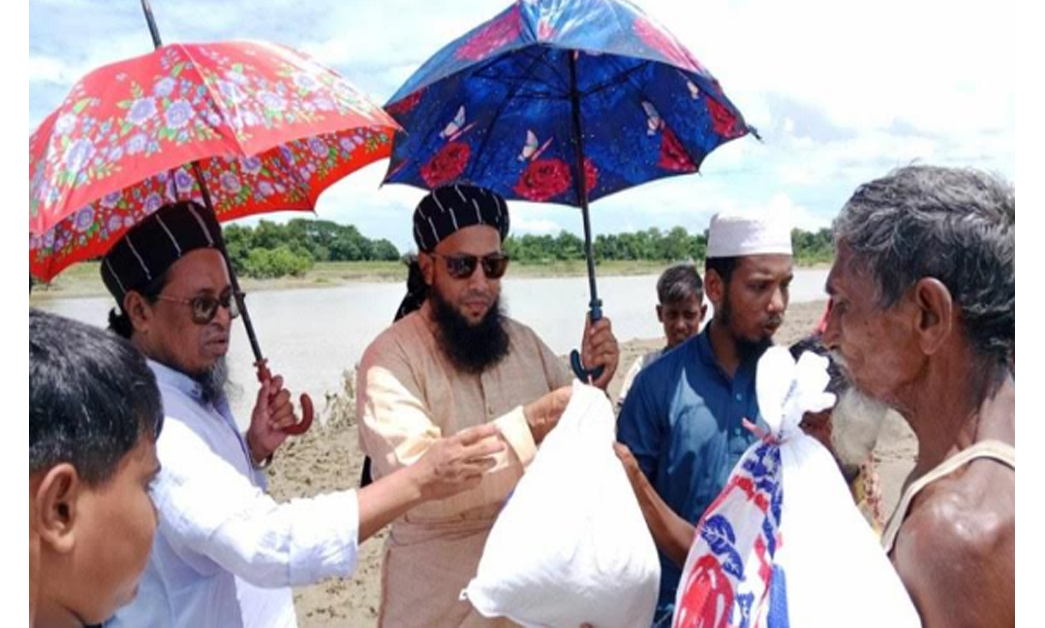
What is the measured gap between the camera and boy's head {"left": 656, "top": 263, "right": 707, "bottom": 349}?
16.5 ft

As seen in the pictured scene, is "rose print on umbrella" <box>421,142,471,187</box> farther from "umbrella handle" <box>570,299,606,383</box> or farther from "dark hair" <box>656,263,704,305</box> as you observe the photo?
"dark hair" <box>656,263,704,305</box>

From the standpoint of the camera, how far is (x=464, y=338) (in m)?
2.78

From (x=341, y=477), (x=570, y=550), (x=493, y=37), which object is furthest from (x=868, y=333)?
(x=341, y=477)

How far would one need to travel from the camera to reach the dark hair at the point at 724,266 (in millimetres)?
2992

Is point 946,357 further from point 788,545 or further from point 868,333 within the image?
point 788,545

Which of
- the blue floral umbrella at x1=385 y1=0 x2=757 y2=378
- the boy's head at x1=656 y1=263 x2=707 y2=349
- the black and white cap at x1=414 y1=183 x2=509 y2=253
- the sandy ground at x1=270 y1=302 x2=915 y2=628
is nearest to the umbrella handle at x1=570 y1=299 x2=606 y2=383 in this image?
the blue floral umbrella at x1=385 y1=0 x2=757 y2=378

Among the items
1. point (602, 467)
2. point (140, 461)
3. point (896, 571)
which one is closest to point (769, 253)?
point (602, 467)

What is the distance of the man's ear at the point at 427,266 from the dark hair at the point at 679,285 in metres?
2.47

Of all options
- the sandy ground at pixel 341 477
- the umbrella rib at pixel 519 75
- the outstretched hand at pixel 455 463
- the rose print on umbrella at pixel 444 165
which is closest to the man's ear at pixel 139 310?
the outstretched hand at pixel 455 463

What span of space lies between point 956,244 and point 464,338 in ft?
5.46

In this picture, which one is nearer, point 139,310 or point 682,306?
point 139,310

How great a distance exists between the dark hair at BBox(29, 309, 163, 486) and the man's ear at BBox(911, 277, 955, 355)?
4.06ft

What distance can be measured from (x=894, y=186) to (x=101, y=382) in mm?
1284

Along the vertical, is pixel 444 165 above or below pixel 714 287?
above
